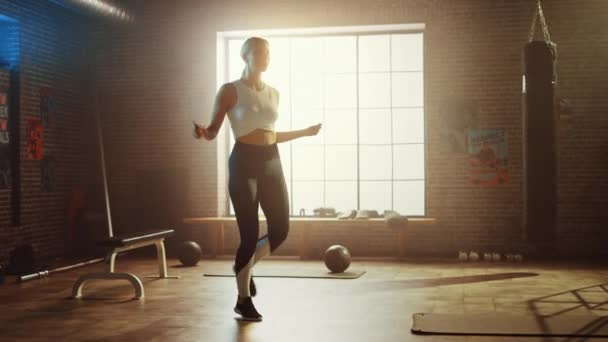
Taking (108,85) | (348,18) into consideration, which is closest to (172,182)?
(108,85)

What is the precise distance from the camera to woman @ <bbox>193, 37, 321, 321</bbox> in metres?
4.05

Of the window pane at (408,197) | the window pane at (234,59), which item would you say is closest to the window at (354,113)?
the window pane at (408,197)

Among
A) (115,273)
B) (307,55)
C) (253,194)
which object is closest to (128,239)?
(115,273)

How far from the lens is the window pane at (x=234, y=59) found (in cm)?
891

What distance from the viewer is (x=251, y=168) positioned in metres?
4.06

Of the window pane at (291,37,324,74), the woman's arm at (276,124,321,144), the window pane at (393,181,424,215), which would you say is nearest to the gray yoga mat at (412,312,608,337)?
the woman's arm at (276,124,321,144)

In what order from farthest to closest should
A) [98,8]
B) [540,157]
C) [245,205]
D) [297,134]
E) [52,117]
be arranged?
[52,117], [98,8], [540,157], [297,134], [245,205]

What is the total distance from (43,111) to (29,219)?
129cm

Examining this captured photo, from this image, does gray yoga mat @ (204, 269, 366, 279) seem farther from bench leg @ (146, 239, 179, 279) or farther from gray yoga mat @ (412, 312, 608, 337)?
gray yoga mat @ (412, 312, 608, 337)

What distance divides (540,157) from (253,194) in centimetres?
197

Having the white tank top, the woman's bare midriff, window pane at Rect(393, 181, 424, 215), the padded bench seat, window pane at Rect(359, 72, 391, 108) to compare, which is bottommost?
the padded bench seat

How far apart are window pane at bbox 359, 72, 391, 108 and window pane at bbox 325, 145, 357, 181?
584mm

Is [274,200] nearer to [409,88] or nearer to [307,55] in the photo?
[409,88]

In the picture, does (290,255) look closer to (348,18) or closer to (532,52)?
(348,18)
